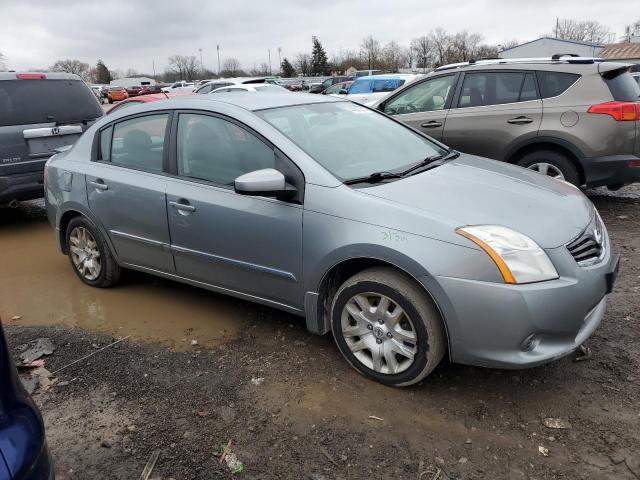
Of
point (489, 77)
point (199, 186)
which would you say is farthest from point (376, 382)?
point (489, 77)

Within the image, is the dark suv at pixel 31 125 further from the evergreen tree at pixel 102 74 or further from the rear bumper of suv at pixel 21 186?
the evergreen tree at pixel 102 74

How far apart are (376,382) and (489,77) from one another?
4.68 m

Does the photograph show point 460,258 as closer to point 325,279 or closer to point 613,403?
point 325,279

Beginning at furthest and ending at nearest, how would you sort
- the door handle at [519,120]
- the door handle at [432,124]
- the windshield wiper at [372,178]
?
the door handle at [432,124], the door handle at [519,120], the windshield wiper at [372,178]

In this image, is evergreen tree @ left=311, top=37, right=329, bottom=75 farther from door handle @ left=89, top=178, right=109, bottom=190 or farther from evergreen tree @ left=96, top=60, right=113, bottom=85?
door handle @ left=89, top=178, right=109, bottom=190

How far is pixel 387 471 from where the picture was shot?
2475mm

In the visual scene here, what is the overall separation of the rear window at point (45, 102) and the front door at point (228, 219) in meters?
3.65

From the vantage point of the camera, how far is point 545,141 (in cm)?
605

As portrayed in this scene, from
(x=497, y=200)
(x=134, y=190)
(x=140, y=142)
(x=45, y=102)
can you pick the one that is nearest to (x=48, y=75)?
(x=45, y=102)

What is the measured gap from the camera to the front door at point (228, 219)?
3301mm

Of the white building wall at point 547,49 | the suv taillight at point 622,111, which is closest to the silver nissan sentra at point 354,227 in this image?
the suv taillight at point 622,111

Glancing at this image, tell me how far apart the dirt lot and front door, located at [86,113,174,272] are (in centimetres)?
53

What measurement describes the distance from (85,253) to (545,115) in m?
4.95

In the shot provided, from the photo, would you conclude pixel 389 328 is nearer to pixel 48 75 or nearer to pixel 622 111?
pixel 622 111
